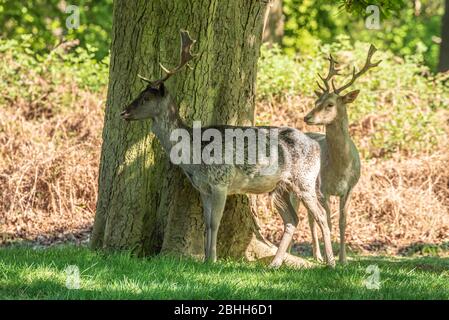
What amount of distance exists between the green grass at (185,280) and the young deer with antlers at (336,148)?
1.39m

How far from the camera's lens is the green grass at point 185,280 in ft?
26.0

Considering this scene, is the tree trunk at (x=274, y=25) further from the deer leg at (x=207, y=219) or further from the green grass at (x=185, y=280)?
the green grass at (x=185, y=280)

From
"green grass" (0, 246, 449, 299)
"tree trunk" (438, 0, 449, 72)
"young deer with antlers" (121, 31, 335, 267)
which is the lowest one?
"green grass" (0, 246, 449, 299)

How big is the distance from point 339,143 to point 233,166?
1718 millimetres

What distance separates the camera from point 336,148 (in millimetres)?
10938

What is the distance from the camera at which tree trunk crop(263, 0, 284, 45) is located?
21281 mm

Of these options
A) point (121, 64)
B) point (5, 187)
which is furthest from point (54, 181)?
point (121, 64)

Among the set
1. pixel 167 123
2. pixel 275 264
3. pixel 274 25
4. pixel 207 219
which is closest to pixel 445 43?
pixel 274 25

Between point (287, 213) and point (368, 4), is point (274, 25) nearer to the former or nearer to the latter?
point (368, 4)

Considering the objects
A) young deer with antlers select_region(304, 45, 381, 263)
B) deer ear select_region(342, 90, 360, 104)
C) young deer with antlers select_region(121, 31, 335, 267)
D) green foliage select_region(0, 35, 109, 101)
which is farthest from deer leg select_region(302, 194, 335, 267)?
green foliage select_region(0, 35, 109, 101)

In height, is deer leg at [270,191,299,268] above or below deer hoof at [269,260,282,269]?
above

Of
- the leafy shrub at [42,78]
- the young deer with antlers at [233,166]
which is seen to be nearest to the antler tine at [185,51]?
the young deer with antlers at [233,166]

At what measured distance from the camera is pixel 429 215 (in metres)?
13.9

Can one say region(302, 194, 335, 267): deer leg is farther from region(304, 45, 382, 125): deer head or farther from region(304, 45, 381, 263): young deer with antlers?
region(304, 45, 382, 125): deer head
